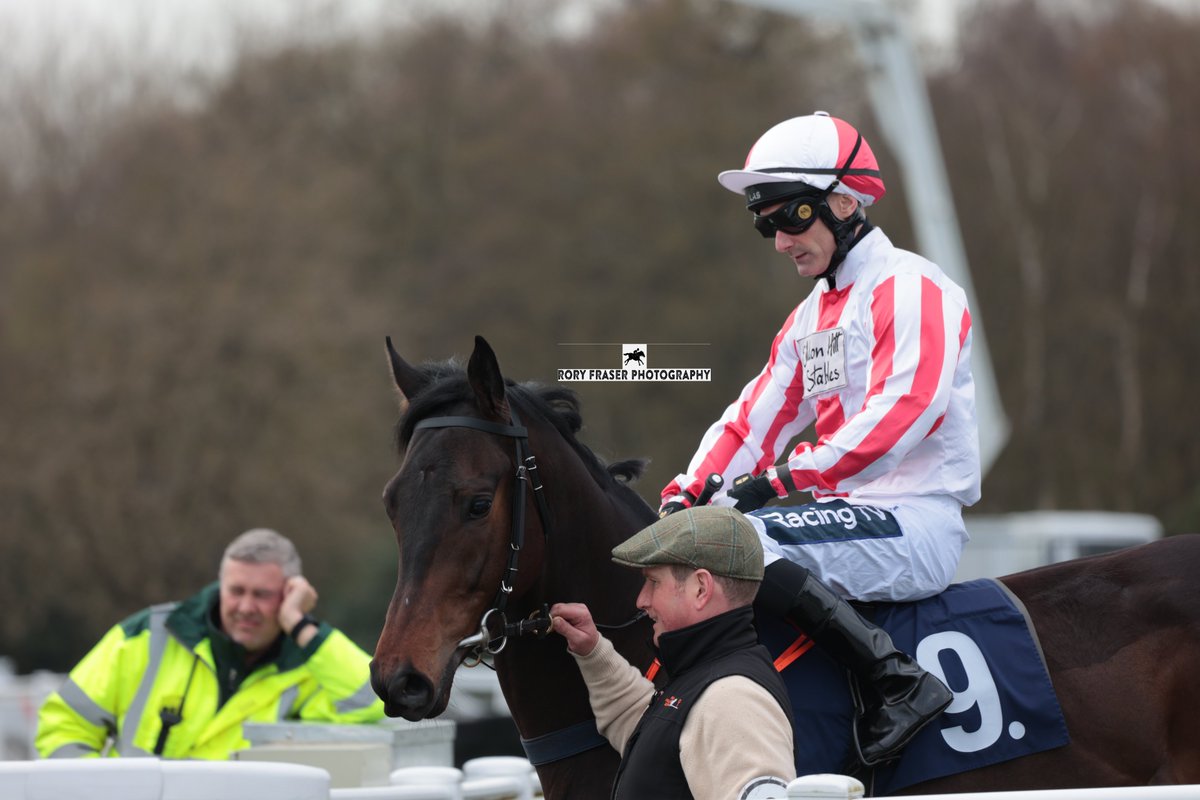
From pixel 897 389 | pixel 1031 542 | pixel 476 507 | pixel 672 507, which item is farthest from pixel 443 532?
pixel 1031 542

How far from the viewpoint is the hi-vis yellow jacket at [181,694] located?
5629mm

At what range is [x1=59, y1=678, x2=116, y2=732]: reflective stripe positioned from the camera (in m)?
5.64

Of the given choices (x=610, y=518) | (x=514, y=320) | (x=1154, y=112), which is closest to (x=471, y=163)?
(x=514, y=320)

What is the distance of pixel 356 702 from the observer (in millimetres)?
5672

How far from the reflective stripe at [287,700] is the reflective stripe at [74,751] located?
25.9 inches

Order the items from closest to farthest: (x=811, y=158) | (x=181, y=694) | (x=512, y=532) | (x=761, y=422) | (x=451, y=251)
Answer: (x=512, y=532)
(x=811, y=158)
(x=761, y=422)
(x=181, y=694)
(x=451, y=251)

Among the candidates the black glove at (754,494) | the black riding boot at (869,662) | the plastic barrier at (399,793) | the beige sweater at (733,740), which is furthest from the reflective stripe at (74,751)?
the beige sweater at (733,740)

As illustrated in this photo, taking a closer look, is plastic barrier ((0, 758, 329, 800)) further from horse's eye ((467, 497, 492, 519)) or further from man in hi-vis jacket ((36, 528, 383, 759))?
man in hi-vis jacket ((36, 528, 383, 759))

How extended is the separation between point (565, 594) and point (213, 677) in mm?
2455

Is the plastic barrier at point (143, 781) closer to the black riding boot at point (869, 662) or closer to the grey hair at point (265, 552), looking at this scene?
the black riding boot at point (869, 662)

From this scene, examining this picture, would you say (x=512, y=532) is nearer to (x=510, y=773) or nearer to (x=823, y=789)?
(x=823, y=789)

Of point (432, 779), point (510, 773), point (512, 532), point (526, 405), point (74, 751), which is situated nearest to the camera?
point (512, 532)

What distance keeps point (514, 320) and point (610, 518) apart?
1653 centimetres

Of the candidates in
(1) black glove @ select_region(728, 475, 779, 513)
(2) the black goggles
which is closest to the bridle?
(1) black glove @ select_region(728, 475, 779, 513)
